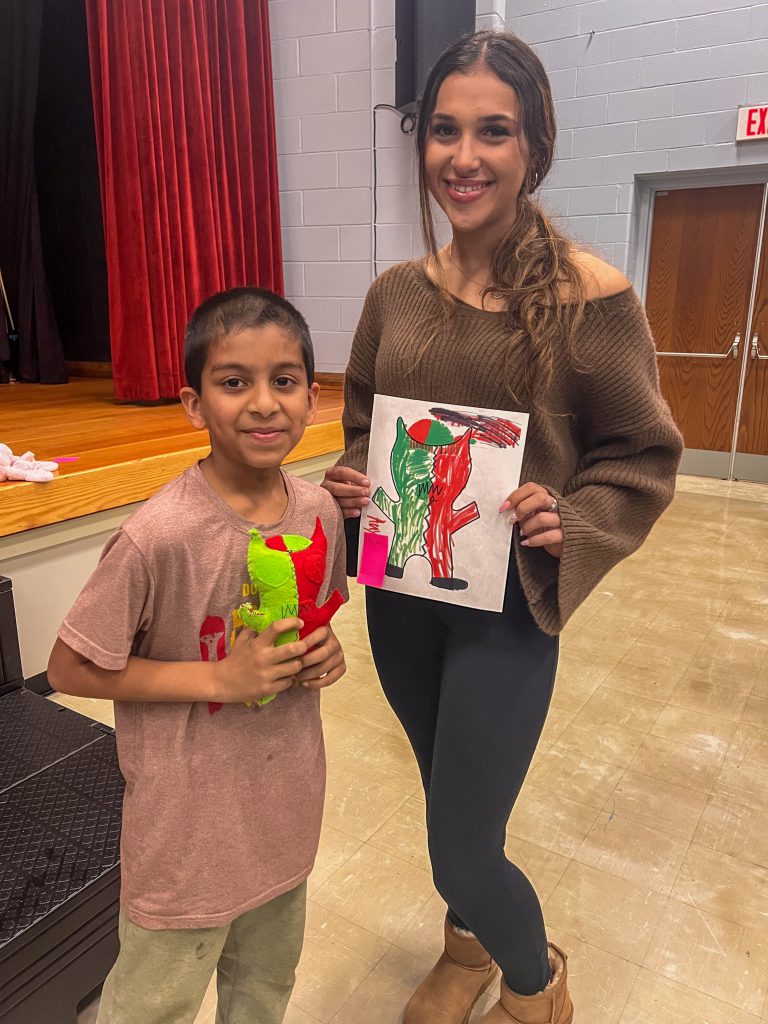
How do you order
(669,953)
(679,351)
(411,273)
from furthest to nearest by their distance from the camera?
(679,351), (669,953), (411,273)

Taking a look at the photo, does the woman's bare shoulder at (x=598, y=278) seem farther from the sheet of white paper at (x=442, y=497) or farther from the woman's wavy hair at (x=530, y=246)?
the sheet of white paper at (x=442, y=497)

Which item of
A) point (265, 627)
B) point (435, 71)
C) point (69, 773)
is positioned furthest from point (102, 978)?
point (435, 71)

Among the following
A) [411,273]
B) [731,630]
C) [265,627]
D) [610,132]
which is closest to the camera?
[265,627]

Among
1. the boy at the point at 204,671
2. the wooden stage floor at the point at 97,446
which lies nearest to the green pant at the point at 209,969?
the boy at the point at 204,671

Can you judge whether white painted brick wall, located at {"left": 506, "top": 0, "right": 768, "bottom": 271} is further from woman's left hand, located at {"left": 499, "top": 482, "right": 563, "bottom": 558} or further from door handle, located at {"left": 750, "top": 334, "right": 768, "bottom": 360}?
woman's left hand, located at {"left": 499, "top": 482, "right": 563, "bottom": 558}

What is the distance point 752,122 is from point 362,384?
413 cm

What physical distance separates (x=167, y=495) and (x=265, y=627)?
0.54 ft

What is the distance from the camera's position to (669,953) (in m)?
1.32

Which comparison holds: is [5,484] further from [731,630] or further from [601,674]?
[731,630]

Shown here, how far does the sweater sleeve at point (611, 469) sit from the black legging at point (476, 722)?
0.07 meters

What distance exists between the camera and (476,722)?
914 mm

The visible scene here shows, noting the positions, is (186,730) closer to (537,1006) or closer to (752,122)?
(537,1006)

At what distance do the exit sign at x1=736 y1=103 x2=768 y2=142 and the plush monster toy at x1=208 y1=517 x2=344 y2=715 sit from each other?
14.6ft

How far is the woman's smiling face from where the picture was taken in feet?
2.79
